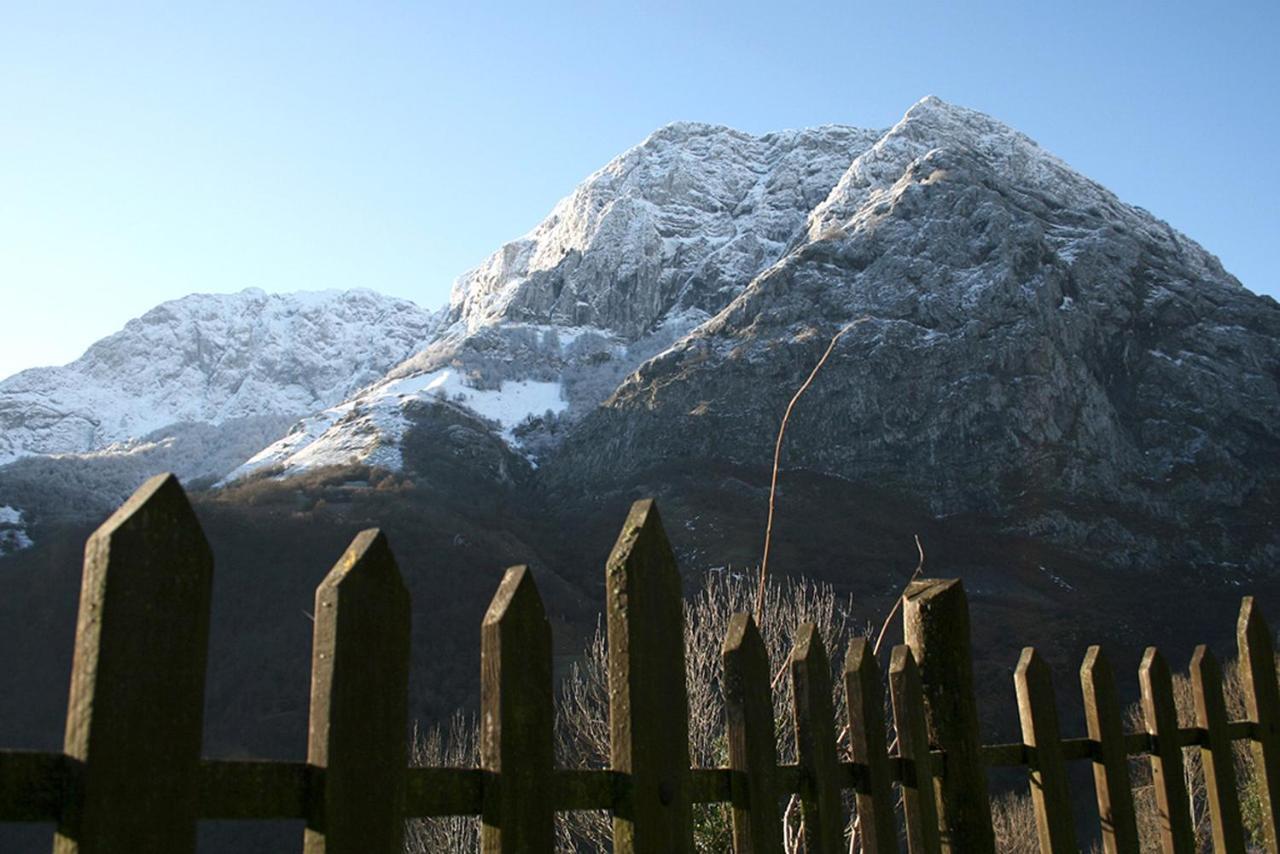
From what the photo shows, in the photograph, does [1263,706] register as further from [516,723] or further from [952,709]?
[516,723]

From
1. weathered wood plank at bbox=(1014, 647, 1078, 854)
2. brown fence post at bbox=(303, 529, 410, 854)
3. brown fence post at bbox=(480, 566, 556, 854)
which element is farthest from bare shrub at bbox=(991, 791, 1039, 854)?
brown fence post at bbox=(303, 529, 410, 854)

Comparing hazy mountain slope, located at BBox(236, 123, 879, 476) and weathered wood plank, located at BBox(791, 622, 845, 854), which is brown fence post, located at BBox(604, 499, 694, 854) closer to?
weathered wood plank, located at BBox(791, 622, 845, 854)

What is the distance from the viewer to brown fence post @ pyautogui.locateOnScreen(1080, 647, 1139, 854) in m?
3.94

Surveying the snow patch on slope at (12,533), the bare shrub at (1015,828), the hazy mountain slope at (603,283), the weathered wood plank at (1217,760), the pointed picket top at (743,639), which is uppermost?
the hazy mountain slope at (603,283)

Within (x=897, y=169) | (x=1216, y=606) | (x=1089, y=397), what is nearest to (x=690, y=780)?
(x=1216, y=606)

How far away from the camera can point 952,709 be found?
135 inches

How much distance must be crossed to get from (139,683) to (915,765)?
8.08 ft

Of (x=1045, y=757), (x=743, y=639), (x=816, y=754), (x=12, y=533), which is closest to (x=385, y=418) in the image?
(x=12, y=533)

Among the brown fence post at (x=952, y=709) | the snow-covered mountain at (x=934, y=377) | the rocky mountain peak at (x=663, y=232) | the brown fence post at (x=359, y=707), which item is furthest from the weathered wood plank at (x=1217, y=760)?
the rocky mountain peak at (x=663, y=232)

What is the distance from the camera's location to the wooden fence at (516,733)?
154cm

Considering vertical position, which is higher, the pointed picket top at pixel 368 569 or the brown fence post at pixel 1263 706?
the pointed picket top at pixel 368 569

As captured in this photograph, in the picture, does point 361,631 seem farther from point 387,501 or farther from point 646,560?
point 387,501

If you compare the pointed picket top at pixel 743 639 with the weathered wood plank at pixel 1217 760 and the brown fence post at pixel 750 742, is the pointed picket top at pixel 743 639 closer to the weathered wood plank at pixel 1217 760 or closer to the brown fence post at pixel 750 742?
the brown fence post at pixel 750 742

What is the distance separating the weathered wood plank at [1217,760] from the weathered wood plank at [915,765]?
205cm
